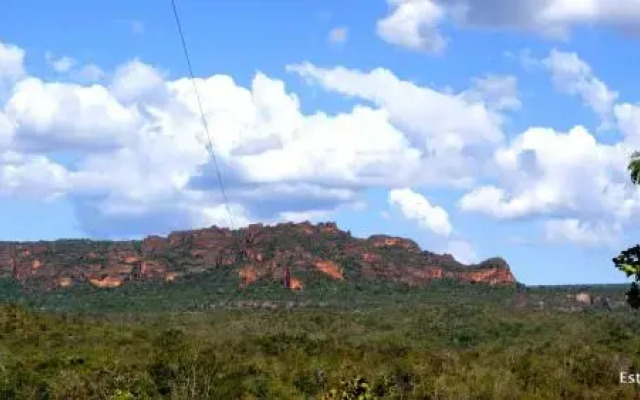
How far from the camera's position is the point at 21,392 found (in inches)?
1791

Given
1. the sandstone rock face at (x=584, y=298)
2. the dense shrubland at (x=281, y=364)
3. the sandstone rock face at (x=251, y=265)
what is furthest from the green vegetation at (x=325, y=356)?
the sandstone rock face at (x=251, y=265)

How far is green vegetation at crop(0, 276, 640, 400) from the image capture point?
4719 centimetres

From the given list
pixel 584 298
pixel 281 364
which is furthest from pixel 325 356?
pixel 584 298

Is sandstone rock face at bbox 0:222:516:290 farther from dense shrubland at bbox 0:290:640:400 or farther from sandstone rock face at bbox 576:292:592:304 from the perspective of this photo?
dense shrubland at bbox 0:290:640:400

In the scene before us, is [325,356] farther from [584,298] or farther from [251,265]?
[251,265]

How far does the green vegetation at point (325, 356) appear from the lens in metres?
47.2

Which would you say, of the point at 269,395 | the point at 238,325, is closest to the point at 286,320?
the point at 238,325

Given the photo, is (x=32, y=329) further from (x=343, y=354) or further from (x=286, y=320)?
(x=286, y=320)

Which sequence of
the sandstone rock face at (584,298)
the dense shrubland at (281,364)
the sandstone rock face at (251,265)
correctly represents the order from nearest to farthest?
the dense shrubland at (281,364), the sandstone rock face at (584,298), the sandstone rock face at (251,265)

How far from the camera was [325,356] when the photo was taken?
64375 millimetres

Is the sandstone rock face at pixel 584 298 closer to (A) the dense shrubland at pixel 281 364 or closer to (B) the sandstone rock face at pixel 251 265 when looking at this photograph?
(B) the sandstone rock face at pixel 251 265

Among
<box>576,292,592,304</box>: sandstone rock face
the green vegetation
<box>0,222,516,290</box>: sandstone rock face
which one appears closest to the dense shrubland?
the green vegetation

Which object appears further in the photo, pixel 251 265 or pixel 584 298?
pixel 251 265

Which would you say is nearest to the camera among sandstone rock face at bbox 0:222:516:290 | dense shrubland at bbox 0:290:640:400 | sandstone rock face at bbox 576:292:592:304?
dense shrubland at bbox 0:290:640:400
